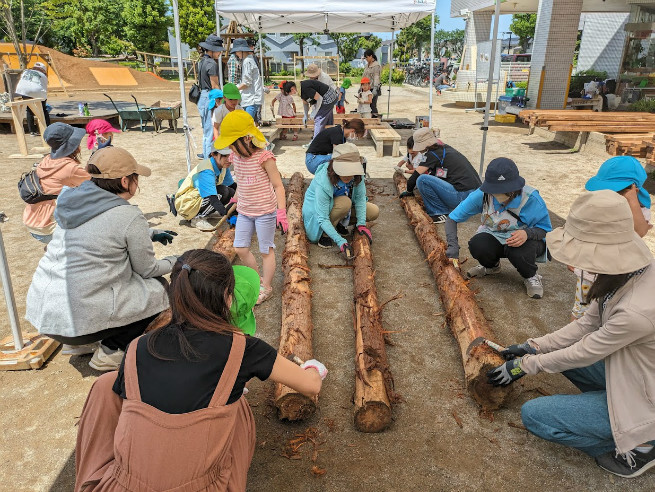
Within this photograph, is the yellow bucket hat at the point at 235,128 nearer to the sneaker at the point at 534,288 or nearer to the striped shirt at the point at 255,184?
the striped shirt at the point at 255,184

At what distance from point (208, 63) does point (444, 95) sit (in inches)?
585

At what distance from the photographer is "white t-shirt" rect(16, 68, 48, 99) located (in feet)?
32.1

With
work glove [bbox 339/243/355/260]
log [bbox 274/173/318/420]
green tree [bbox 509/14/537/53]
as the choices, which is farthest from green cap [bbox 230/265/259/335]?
green tree [bbox 509/14/537/53]

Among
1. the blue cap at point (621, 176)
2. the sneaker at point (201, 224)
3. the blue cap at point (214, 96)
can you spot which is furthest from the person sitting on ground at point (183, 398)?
the blue cap at point (214, 96)

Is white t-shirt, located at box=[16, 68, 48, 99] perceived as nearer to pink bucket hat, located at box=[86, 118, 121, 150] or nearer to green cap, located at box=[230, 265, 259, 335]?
pink bucket hat, located at box=[86, 118, 121, 150]

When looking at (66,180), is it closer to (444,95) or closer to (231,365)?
(231,365)

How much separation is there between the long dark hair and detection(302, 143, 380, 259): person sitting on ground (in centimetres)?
283

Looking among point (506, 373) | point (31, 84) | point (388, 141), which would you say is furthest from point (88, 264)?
point (31, 84)

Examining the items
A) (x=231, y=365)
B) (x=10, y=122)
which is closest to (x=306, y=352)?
(x=231, y=365)

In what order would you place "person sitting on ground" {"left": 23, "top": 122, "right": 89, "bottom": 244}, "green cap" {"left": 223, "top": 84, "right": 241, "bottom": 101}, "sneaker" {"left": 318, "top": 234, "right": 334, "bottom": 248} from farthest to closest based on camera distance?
1. "green cap" {"left": 223, "top": 84, "right": 241, "bottom": 101}
2. "sneaker" {"left": 318, "top": 234, "right": 334, "bottom": 248}
3. "person sitting on ground" {"left": 23, "top": 122, "right": 89, "bottom": 244}

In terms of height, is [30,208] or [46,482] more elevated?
[30,208]

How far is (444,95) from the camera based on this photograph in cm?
2089

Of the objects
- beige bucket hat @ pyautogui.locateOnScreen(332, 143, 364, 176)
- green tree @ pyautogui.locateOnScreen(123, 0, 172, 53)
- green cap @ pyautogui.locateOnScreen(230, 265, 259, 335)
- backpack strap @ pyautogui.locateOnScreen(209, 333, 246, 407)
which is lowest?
backpack strap @ pyautogui.locateOnScreen(209, 333, 246, 407)

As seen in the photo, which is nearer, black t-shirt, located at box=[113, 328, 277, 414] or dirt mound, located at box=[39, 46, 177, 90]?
black t-shirt, located at box=[113, 328, 277, 414]
